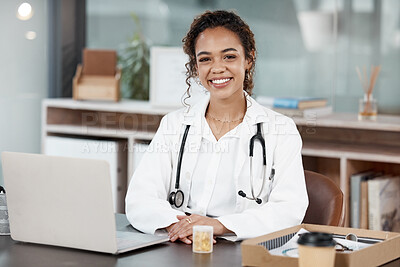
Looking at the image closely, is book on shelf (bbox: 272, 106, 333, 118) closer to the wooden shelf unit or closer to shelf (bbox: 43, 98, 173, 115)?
the wooden shelf unit

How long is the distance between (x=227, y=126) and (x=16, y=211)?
0.84m

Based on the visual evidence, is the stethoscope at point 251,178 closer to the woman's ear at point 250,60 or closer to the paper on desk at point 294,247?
the woman's ear at point 250,60

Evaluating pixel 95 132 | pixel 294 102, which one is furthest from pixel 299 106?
pixel 95 132

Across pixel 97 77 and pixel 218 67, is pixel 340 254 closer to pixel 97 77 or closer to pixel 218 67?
pixel 218 67

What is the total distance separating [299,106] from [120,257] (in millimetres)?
1780

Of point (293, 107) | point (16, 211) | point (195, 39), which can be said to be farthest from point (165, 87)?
point (16, 211)

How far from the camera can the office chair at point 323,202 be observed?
222cm

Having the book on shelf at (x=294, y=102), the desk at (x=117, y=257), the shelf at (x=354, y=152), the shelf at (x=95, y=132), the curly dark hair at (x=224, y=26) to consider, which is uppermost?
the curly dark hair at (x=224, y=26)

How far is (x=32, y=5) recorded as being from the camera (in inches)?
157

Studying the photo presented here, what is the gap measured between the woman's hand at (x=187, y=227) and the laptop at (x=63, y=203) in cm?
5

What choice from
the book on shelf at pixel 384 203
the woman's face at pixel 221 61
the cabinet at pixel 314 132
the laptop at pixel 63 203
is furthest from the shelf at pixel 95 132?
the laptop at pixel 63 203

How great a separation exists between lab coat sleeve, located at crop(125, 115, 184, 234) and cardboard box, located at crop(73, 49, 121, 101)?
153cm

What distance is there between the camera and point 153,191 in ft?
7.35

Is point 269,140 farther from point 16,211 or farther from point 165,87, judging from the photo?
point 165,87
